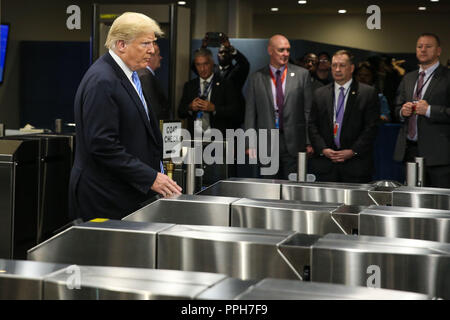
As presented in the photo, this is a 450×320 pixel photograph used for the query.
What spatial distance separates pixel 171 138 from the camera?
3.09 m

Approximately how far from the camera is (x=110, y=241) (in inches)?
72.7

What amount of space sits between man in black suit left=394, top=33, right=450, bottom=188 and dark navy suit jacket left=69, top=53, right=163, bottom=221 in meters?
2.50

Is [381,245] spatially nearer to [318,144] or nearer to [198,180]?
[198,180]

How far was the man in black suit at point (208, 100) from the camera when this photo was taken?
553 centimetres

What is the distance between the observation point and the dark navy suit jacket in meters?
2.54

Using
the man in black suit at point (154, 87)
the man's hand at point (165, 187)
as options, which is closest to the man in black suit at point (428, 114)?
the man in black suit at point (154, 87)

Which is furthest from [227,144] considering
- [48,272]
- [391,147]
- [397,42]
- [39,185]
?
[397,42]

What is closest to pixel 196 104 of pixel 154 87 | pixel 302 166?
pixel 154 87

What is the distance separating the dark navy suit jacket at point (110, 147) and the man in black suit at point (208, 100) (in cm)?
276

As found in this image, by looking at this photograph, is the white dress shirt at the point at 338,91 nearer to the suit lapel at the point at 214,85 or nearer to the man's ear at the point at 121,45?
the suit lapel at the point at 214,85

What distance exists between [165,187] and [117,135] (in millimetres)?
255

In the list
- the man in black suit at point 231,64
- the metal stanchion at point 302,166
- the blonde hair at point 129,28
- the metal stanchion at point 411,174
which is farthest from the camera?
the man in black suit at point 231,64

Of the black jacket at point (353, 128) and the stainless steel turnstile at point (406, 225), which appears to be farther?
the black jacket at point (353, 128)

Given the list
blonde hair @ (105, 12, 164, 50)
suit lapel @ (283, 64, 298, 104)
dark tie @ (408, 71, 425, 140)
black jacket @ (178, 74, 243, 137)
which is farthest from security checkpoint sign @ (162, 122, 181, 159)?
black jacket @ (178, 74, 243, 137)
